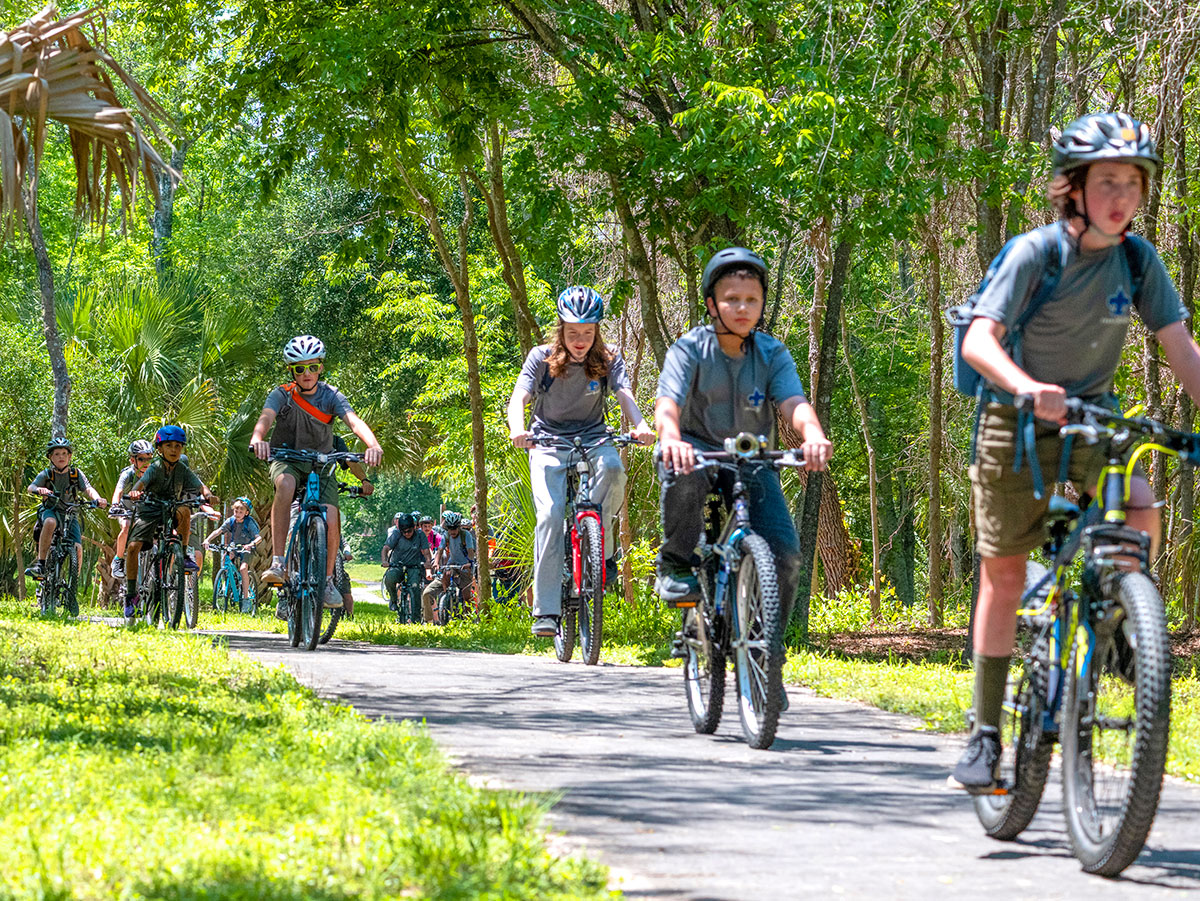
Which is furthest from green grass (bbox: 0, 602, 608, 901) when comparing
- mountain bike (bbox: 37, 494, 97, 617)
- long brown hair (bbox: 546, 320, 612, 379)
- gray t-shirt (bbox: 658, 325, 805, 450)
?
mountain bike (bbox: 37, 494, 97, 617)

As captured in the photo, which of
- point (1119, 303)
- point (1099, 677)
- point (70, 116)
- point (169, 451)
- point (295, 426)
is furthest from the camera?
point (169, 451)

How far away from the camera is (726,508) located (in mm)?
6453

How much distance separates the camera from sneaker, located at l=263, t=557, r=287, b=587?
10984 millimetres

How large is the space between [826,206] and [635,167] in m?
1.83

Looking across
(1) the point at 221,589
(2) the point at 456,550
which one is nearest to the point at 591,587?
(2) the point at 456,550

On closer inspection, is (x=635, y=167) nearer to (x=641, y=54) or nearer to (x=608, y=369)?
(x=641, y=54)

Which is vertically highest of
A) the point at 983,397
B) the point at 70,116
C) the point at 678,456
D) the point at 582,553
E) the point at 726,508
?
the point at 70,116

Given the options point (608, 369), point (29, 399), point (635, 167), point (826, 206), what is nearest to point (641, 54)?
point (635, 167)

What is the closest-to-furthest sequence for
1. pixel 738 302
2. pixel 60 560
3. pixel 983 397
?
1. pixel 983 397
2. pixel 738 302
3. pixel 60 560

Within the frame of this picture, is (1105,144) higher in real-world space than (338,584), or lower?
higher

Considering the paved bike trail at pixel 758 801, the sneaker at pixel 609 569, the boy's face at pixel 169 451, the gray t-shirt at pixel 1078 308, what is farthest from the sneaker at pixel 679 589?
the boy's face at pixel 169 451

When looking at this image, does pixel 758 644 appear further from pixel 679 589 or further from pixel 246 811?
pixel 246 811

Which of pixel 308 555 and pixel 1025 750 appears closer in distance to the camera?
pixel 1025 750

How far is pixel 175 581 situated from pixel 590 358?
19.7 ft
